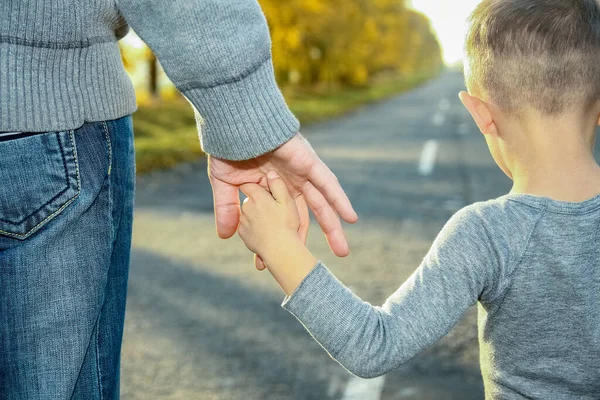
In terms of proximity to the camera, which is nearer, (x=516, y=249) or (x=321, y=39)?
(x=516, y=249)

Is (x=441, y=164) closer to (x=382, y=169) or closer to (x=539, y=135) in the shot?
(x=382, y=169)

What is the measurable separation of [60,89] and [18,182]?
0.65 ft

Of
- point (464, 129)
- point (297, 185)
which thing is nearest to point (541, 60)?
point (297, 185)

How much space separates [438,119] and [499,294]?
20.0m

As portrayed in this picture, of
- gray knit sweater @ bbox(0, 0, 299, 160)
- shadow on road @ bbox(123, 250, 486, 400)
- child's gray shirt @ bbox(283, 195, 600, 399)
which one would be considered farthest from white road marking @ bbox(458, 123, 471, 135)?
A: gray knit sweater @ bbox(0, 0, 299, 160)

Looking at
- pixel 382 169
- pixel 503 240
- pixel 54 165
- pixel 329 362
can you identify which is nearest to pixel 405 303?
pixel 503 240

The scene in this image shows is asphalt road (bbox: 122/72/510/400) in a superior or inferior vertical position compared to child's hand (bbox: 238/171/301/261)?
inferior

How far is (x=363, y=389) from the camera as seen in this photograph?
3.47 meters

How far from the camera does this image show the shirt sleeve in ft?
4.95

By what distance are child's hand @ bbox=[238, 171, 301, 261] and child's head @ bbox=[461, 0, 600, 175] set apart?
0.48 m

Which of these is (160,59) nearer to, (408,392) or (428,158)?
(408,392)

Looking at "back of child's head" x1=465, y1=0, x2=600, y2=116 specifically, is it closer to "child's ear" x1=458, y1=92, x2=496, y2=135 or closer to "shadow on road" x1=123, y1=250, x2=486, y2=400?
"child's ear" x1=458, y1=92, x2=496, y2=135

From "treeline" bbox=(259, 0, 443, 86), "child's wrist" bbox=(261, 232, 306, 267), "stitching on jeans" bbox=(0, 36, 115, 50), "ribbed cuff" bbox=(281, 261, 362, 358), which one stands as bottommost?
"treeline" bbox=(259, 0, 443, 86)

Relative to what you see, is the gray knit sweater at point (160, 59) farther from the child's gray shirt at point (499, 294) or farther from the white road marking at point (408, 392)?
the white road marking at point (408, 392)
